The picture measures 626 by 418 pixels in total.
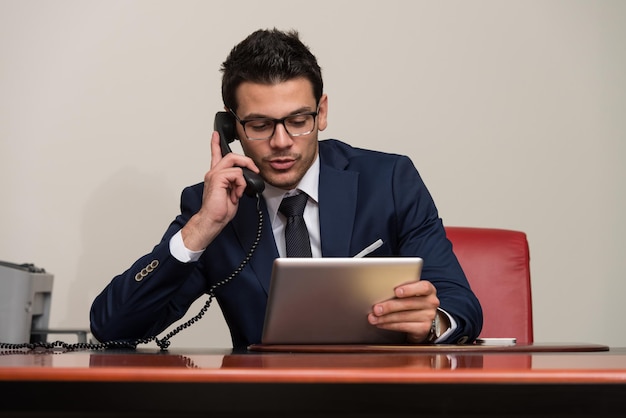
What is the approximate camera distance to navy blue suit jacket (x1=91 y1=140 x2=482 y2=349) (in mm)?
1929

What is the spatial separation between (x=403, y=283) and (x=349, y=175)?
2.53 feet

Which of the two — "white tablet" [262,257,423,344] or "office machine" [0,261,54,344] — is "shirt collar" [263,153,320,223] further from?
"office machine" [0,261,54,344]

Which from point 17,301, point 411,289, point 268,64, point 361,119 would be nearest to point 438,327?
point 411,289

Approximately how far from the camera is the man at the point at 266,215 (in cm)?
193

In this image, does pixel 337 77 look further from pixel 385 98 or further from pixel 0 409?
pixel 0 409

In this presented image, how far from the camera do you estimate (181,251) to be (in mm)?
1897

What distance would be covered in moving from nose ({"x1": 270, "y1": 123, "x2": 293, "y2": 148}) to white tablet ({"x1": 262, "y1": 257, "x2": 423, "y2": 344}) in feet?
2.20

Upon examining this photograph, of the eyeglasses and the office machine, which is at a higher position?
the eyeglasses

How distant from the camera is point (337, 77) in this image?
3.14 m

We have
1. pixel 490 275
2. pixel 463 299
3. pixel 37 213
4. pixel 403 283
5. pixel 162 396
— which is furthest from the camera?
pixel 37 213

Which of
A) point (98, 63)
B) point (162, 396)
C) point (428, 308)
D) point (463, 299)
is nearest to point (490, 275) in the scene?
point (463, 299)

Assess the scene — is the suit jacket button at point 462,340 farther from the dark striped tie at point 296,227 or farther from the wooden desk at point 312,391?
the wooden desk at point 312,391

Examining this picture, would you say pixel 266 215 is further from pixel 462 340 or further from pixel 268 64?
pixel 462 340

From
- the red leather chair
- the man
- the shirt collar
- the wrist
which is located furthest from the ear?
the wrist
